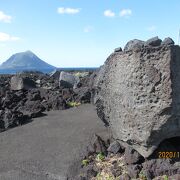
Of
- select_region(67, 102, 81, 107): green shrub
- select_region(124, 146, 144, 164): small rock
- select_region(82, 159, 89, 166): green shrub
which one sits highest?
select_region(67, 102, 81, 107): green shrub

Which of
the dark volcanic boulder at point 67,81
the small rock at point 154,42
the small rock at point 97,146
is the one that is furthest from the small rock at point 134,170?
the dark volcanic boulder at point 67,81

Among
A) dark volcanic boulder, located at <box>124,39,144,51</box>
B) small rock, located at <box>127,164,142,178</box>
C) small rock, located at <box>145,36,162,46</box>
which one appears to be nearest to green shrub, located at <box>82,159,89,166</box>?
small rock, located at <box>127,164,142,178</box>

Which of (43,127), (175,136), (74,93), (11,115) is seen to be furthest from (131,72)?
(74,93)

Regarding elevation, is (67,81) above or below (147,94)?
below

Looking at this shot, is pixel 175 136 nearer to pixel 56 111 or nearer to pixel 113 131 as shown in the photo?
pixel 113 131

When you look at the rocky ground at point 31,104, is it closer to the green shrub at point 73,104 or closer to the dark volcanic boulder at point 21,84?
the green shrub at point 73,104

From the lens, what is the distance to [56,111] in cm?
1402

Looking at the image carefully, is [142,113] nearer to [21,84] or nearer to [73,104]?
[73,104]

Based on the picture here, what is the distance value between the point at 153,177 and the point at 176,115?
1.25 meters

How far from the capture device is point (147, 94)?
7.82 meters

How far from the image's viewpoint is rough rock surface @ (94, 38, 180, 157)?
7.66 metres

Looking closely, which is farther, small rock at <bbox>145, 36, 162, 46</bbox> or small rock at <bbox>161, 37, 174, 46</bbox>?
small rock at <bbox>145, 36, 162, 46</bbox>

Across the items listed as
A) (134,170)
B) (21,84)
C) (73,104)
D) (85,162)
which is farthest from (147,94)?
(21,84)

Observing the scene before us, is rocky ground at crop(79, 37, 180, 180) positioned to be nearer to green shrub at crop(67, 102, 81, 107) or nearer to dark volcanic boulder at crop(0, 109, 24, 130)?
dark volcanic boulder at crop(0, 109, 24, 130)
